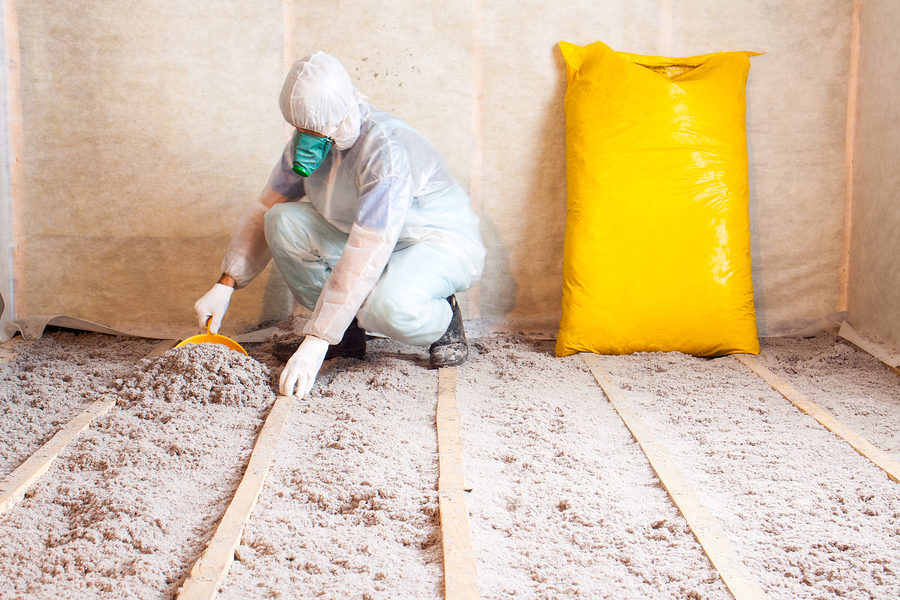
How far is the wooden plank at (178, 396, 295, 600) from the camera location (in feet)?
3.44

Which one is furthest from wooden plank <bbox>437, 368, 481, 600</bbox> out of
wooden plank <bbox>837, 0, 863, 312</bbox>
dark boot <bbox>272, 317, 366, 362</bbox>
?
wooden plank <bbox>837, 0, 863, 312</bbox>

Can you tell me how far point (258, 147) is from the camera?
8.71 feet

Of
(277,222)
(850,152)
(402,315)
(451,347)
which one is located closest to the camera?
(402,315)

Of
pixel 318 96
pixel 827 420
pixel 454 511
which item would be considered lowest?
pixel 827 420

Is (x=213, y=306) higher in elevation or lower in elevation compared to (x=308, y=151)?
lower

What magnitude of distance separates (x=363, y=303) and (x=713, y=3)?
189 cm

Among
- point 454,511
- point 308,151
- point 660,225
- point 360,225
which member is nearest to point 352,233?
point 360,225

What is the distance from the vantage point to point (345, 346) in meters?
2.32

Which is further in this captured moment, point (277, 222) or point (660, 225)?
point (660, 225)

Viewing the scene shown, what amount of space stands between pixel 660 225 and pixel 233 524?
1.78 m

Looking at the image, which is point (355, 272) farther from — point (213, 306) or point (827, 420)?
point (827, 420)

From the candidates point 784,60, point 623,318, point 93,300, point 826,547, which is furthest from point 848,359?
point 93,300

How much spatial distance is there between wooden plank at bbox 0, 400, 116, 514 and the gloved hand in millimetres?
499

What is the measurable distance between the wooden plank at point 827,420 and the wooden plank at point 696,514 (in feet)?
1.58
